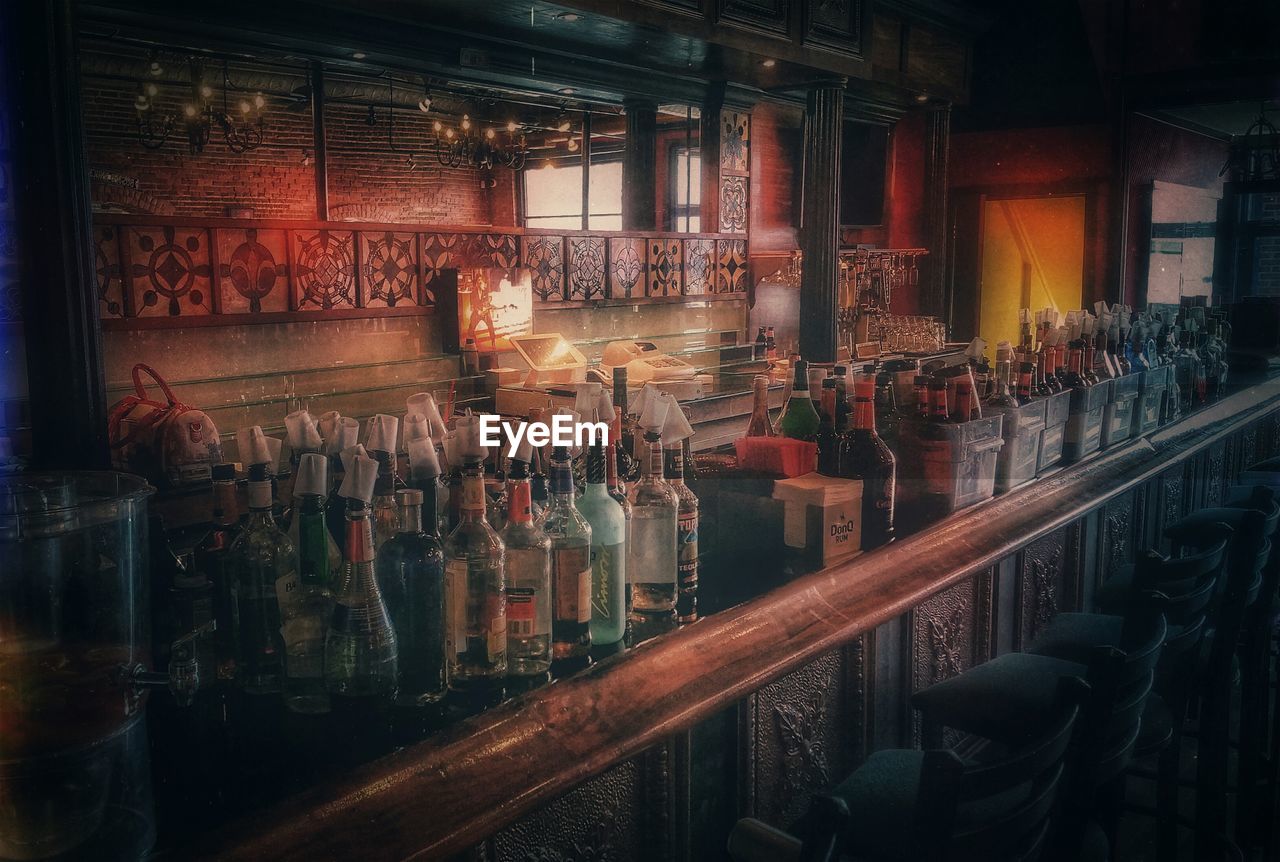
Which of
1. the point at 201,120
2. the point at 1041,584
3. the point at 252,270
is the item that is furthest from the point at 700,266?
the point at 201,120

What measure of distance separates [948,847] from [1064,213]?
804cm

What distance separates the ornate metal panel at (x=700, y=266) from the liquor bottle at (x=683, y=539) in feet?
16.1

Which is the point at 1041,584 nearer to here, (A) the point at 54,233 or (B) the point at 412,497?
(B) the point at 412,497

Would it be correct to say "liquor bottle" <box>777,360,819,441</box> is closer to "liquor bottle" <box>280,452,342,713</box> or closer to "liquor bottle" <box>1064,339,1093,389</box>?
Answer: "liquor bottle" <box>1064,339,1093,389</box>

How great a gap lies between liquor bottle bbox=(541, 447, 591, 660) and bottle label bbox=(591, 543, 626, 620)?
59 millimetres

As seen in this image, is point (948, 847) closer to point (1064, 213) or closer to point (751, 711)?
point (751, 711)

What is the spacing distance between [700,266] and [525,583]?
A: 5.36 meters

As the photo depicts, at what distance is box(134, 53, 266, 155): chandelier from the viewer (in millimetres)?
7836

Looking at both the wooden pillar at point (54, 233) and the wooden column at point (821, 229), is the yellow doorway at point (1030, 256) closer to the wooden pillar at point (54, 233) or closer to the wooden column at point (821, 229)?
the wooden column at point (821, 229)

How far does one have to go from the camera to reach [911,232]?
8453mm

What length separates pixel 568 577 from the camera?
1.42 m

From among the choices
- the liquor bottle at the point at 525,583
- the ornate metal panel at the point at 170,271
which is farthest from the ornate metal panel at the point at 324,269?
the liquor bottle at the point at 525,583

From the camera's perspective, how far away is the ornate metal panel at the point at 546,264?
5336 millimetres

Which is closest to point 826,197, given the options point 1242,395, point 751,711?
point 1242,395
